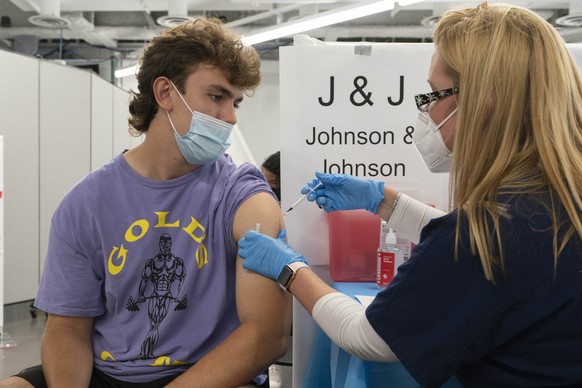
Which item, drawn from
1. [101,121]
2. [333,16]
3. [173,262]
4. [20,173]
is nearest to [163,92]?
[173,262]

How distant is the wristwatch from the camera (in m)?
1.29

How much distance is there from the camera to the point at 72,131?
5211mm

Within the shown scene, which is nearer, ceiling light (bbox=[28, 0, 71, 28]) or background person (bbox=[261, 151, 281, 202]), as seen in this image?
background person (bbox=[261, 151, 281, 202])

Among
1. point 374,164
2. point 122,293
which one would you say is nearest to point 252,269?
point 122,293

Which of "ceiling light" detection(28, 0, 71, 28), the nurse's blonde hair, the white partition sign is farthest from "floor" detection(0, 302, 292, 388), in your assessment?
"ceiling light" detection(28, 0, 71, 28)

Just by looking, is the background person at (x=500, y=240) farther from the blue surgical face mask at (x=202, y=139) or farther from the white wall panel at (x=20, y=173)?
the white wall panel at (x=20, y=173)

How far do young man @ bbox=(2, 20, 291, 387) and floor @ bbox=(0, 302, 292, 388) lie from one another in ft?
3.49

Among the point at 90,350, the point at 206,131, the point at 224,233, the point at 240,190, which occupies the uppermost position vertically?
the point at 206,131

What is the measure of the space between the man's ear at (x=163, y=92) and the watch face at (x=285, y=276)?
2.16 feet

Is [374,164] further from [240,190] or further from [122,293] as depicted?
[122,293]

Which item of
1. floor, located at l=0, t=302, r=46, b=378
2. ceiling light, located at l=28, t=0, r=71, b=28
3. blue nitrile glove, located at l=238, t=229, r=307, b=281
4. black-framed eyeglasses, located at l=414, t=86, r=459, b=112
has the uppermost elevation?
ceiling light, located at l=28, t=0, r=71, b=28

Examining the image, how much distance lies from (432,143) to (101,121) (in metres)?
4.97

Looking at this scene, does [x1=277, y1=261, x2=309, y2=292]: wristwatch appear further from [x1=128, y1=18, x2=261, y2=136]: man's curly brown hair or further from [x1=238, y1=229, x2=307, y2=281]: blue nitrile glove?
[x1=128, y1=18, x2=261, y2=136]: man's curly brown hair

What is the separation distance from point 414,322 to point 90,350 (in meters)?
0.94
